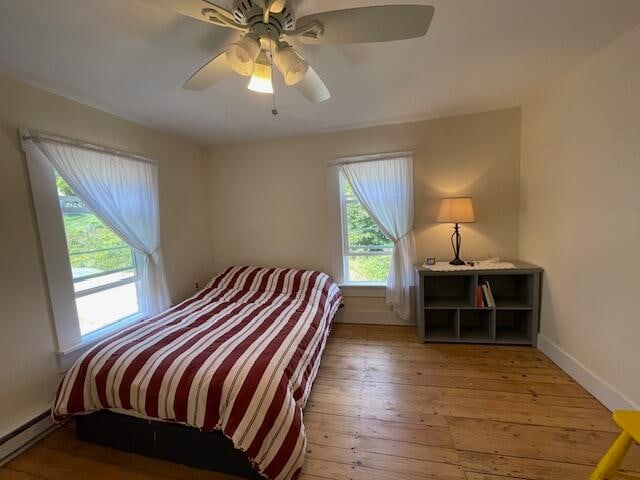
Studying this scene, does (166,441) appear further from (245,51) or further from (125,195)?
(245,51)

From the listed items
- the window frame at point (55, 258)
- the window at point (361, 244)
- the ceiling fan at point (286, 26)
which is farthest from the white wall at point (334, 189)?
the ceiling fan at point (286, 26)

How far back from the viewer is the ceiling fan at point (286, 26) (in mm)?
988

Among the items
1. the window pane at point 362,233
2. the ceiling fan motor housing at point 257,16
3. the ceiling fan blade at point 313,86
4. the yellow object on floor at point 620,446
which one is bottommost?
the yellow object on floor at point 620,446

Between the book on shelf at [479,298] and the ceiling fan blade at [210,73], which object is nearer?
the ceiling fan blade at [210,73]

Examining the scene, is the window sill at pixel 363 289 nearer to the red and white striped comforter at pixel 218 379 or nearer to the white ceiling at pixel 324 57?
the red and white striped comforter at pixel 218 379

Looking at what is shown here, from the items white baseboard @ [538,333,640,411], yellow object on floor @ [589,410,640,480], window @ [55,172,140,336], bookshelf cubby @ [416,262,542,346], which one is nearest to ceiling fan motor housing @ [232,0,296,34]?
window @ [55,172,140,336]

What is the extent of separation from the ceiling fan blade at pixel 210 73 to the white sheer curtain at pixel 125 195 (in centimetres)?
118

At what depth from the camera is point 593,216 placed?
1.79m

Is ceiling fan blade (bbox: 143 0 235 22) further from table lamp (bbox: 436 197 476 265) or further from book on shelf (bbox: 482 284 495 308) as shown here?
book on shelf (bbox: 482 284 495 308)

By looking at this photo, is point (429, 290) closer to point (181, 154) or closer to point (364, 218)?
point (364, 218)

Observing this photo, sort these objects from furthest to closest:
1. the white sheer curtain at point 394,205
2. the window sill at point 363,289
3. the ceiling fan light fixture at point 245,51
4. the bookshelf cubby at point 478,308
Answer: the window sill at point 363,289
the white sheer curtain at point 394,205
the bookshelf cubby at point 478,308
the ceiling fan light fixture at point 245,51

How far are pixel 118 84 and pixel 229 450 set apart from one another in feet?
7.62

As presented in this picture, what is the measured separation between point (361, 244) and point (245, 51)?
2306 mm

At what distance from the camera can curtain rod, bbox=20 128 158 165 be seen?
5.59ft
